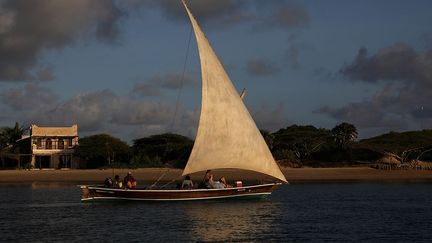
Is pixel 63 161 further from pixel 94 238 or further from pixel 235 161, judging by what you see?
pixel 94 238

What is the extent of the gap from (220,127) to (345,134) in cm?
5514

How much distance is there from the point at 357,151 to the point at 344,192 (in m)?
38.8

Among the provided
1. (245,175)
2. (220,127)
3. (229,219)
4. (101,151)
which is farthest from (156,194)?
(101,151)

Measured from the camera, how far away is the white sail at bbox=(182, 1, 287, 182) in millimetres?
42125

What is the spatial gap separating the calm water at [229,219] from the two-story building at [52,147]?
4461 centimetres

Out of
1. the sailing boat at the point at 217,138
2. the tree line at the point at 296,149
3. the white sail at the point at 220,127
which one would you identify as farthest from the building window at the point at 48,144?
the white sail at the point at 220,127

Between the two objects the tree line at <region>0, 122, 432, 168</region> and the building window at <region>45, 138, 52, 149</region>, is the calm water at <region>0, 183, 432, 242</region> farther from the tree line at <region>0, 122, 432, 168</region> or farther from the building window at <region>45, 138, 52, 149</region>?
the building window at <region>45, 138, 52, 149</region>

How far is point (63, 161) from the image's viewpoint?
317 feet

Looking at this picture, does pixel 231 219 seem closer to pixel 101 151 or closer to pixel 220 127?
pixel 220 127

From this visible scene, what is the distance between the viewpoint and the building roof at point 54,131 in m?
96.3

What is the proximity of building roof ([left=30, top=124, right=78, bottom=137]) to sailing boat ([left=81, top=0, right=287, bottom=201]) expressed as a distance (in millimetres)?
54824

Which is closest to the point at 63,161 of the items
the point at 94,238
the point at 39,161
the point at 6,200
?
the point at 39,161

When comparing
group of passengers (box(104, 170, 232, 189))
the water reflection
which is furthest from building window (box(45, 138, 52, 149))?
the water reflection

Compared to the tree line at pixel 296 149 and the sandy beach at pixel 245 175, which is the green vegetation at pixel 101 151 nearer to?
the tree line at pixel 296 149
